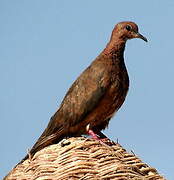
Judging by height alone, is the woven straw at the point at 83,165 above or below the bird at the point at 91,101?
below

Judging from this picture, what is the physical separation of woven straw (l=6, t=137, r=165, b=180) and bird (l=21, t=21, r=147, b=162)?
6.51ft

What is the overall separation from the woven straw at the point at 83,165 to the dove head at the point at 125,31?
299 centimetres

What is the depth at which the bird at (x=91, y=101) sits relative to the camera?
713 cm

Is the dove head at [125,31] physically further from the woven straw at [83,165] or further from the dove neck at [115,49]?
the woven straw at [83,165]

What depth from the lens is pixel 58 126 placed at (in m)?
7.12

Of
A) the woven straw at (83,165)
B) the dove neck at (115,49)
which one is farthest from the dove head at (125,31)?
the woven straw at (83,165)

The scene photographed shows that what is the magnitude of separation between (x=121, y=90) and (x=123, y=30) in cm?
98

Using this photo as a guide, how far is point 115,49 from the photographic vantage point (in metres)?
7.69

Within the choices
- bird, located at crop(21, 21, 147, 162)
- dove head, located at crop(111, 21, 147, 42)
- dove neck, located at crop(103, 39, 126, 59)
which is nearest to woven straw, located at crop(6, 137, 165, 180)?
bird, located at crop(21, 21, 147, 162)

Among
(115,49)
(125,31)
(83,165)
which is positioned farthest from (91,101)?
(83,165)

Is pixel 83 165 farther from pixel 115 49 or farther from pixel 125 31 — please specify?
pixel 125 31

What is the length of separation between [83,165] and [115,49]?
10.9 feet

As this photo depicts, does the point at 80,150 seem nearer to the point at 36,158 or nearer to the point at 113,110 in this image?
the point at 36,158

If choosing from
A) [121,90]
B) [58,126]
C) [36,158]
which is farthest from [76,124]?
[36,158]
